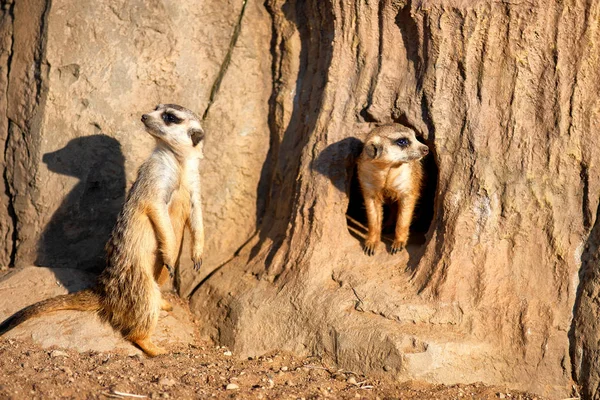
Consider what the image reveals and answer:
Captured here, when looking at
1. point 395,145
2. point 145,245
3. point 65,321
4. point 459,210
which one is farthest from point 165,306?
point 459,210

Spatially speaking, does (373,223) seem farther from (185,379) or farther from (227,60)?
(185,379)

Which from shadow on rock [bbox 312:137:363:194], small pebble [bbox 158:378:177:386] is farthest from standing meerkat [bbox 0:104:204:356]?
shadow on rock [bbox 312:137:363:194]

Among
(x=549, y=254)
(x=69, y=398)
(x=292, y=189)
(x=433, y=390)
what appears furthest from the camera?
(x=292, y=189)

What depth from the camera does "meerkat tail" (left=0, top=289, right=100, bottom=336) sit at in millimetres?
4012

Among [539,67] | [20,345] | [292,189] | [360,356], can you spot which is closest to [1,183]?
[20,345]

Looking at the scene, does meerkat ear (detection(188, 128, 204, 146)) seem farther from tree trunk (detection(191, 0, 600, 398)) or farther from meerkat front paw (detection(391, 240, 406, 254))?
meerkat front paw (detection(391, 240, 406, 254))

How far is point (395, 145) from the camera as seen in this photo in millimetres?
4277

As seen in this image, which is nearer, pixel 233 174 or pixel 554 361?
pixel 554 361

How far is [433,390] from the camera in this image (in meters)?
3.67

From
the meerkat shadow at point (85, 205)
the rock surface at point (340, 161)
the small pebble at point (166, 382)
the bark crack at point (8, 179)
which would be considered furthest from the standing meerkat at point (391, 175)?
the bark crack at point (8, 179)

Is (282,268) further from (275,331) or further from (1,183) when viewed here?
(1,183)

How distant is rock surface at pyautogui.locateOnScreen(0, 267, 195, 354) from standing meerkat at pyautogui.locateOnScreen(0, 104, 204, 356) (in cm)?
6

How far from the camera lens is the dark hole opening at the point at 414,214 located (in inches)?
189

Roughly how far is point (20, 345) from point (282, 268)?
158 centimetres
